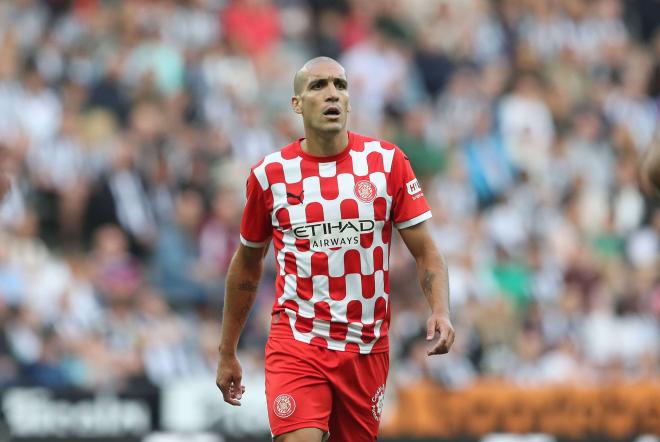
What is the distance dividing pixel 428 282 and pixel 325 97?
107cm

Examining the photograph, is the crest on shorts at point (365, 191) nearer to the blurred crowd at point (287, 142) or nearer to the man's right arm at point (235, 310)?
the man's right arm at point (235, 310)

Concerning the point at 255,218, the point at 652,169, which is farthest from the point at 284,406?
the point at 652,169

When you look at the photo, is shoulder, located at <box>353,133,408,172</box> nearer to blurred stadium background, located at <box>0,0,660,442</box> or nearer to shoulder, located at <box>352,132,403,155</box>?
shoulder, located at <box>352,132,403,155</box>

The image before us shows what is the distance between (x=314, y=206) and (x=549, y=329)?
25.6 ft

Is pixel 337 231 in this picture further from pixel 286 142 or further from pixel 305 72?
pixel 286 142

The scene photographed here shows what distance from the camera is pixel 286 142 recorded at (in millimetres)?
15656

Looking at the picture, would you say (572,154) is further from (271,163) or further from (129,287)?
(271,163)

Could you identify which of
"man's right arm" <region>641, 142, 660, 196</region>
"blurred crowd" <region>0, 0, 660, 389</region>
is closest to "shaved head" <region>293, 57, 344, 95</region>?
"man's right arm" <region>641, 142, 660, 196</region>

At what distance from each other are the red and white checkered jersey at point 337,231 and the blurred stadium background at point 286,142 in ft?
13.6

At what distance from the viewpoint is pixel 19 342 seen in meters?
13.0

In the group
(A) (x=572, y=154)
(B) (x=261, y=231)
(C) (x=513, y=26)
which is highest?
(C) (x=513, y=26)

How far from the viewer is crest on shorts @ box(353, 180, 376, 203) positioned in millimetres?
7148

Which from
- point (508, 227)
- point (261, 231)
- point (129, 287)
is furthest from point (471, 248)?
point (261, 231)

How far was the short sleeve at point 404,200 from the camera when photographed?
283 inches
